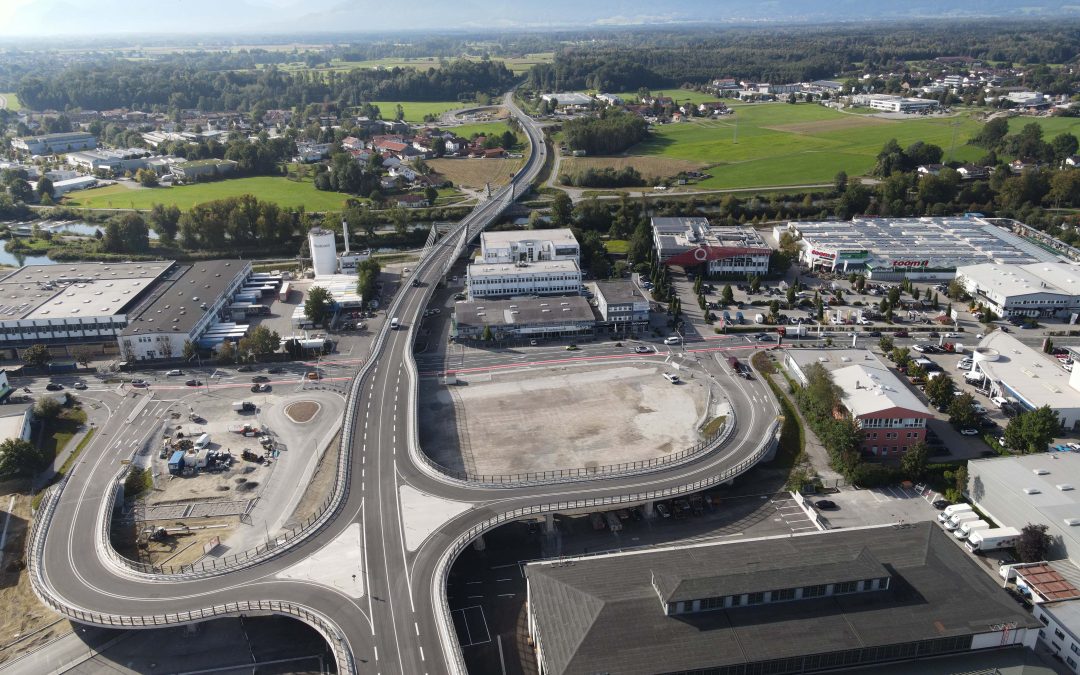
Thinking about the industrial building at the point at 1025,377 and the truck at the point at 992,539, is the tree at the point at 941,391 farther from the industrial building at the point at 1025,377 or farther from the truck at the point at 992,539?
the truck at the point at 992,539

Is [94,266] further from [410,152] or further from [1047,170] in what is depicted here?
[1047,170]

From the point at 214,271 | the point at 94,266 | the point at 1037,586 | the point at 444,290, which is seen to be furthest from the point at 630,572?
the point at 94,266

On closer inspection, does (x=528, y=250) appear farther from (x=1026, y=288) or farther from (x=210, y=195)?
(x=210, y=195)

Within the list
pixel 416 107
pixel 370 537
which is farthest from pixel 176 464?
pixel 416 107

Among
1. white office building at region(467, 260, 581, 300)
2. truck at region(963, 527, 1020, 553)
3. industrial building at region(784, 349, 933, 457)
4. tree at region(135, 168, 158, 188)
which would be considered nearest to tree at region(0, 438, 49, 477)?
white office building at region(467, 260, 581, 300)

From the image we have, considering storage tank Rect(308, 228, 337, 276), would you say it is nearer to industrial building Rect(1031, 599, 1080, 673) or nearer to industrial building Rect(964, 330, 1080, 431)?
industrial building Rect(964, 330, 1080, 431)

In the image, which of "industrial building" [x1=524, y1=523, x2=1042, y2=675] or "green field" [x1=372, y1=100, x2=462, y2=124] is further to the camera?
"green field" [x1=372, y1=100, x2=462, y2=124]
